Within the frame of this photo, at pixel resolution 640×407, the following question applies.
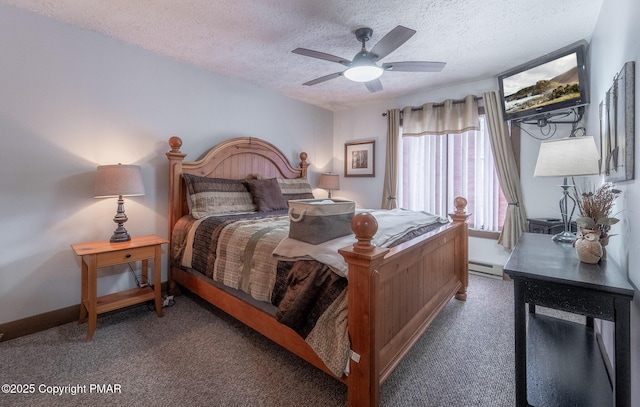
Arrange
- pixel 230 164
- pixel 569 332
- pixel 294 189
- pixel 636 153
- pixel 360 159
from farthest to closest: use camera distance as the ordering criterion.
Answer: pixel 360 159 → pixel 294 189 → pixel 230 164 → pixel 569 332 → pixel 636 153

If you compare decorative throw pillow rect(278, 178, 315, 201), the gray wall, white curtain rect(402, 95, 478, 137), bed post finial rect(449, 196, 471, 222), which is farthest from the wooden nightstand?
white curtain rect(402, 95, 478, 137)

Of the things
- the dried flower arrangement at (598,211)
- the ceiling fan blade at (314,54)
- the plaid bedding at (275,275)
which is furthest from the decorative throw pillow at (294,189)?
the dried flower arrangement at (598,211)

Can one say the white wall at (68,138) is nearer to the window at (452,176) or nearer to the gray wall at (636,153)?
the window at (452,176)

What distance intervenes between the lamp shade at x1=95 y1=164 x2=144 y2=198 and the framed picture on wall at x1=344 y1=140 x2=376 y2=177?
10.9 ft

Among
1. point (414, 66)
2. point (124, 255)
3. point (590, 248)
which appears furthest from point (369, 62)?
point (124, 255)

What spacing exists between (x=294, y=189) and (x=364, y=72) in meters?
1.82

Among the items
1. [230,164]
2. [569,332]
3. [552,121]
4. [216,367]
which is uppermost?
[552,121]

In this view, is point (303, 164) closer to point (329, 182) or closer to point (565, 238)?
point (329, 182)

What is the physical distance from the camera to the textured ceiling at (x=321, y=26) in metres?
2.07

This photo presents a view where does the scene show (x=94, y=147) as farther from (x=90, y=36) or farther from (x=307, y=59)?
(x=307, y=59)

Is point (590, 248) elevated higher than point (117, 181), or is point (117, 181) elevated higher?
point (117, 181)

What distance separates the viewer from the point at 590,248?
1.38 metres

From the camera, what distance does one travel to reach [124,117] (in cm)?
266

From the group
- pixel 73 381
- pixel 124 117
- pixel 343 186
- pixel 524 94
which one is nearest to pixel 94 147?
pixel 124 117
